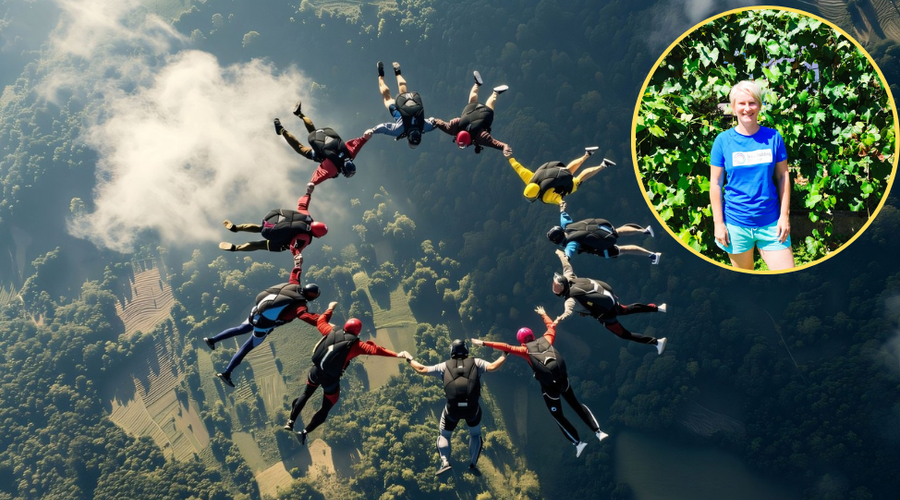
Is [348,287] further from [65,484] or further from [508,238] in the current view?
[65,484]

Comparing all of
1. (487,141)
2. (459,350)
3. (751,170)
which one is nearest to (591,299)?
(459,350)

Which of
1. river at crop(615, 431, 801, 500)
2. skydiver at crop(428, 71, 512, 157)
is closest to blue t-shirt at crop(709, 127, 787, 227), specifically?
skydiver at crop(428, 71, 512, 157)

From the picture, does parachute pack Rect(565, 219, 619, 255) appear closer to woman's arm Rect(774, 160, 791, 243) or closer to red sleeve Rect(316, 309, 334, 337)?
woman's arm Rect(774, 160, 791, 243)

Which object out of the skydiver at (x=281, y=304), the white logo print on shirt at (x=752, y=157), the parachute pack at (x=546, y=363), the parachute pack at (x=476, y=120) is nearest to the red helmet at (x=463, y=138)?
the parachute pack at (x=476, y=120)

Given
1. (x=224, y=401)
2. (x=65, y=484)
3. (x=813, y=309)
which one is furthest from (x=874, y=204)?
(x=65, y=484)

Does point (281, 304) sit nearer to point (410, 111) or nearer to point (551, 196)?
point (410, 111)

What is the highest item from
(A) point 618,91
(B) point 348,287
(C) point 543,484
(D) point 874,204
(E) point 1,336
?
(E) point 1,336
